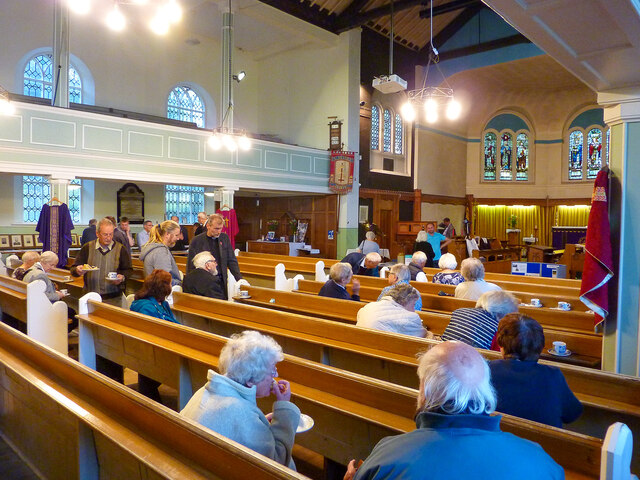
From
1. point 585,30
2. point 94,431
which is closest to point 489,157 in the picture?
point 585,30

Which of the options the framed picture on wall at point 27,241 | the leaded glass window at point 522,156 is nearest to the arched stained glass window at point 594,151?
the leaded glass window at point 522,156

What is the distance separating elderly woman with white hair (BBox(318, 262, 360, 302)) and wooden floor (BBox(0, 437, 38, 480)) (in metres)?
2.78

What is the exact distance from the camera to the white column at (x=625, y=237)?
328 centimetres

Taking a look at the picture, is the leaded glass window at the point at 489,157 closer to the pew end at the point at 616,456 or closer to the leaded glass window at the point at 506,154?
the leaded glass window at the point at 506,154

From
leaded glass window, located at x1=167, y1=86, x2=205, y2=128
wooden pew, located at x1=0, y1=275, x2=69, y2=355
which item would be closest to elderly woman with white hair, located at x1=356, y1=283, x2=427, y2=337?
wooden pew, located at x1=0, y1=275, x2=69, y2=355

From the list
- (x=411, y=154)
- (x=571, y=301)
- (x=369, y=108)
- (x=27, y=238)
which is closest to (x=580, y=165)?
(x=411, y=154)

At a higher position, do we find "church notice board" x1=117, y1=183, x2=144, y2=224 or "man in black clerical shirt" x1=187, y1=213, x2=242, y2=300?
"church notice board" x1=117, y1=183, x2=144, y2=224

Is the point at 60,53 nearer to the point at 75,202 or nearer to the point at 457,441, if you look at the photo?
the point at 75,202

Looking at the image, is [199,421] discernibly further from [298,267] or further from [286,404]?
[298,267]

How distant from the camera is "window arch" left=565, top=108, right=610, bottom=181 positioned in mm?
17609

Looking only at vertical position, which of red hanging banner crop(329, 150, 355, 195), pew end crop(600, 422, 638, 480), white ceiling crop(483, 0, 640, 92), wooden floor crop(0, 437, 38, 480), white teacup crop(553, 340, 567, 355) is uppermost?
red hanging banner crop(329, 150, 355, 195)

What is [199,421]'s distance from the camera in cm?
178

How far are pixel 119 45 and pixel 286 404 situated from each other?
1323 cm

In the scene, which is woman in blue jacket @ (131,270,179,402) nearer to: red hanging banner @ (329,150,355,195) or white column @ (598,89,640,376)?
white column @ (598,89,640,376)
